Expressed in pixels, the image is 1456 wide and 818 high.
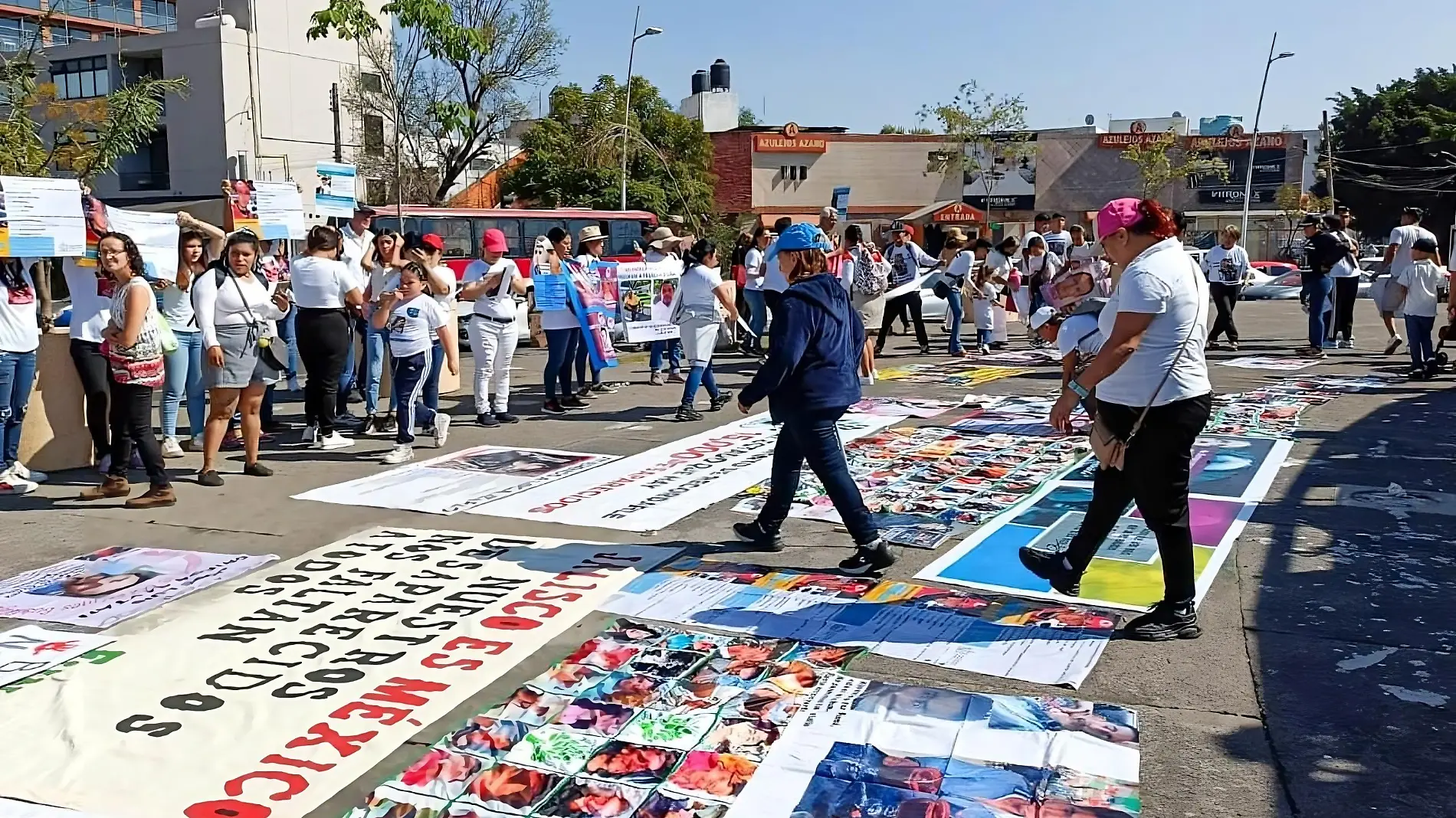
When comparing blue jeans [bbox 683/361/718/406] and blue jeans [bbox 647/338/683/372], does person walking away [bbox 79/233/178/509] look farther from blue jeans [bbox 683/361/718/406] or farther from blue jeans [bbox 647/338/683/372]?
blue jeans [bbox 647/338/683/372]

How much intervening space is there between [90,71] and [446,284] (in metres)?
48.8

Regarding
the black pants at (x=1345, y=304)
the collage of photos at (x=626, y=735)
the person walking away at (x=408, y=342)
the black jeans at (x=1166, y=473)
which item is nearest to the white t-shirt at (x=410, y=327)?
the person walking away at (x=408, y=342)

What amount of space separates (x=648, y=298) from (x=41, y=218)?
6.88m

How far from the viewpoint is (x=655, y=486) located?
7910 mm

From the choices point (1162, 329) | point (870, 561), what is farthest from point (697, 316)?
point (1162, 329)

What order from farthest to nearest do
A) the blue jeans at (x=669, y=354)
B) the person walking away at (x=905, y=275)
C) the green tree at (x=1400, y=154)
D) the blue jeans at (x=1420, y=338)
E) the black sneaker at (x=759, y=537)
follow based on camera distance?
the green tree at (x=1400, y=154), the person walking away at (x=905, y=275), the blue jeans at (x=669, y=354), the blue jeans at (x=1420, y=338), the black sneaker at (x=759, y=537)

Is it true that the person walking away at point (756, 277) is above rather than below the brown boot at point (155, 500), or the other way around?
above

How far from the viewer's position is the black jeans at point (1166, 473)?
4535mm

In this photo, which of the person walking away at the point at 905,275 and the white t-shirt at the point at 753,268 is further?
the person walking away at the point at 905,275

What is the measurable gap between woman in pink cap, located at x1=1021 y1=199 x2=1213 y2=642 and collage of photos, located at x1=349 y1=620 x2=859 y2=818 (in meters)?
1.29

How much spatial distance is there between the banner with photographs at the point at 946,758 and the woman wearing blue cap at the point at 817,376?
1490mm

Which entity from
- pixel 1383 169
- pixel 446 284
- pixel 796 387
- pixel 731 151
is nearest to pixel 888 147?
pixel 731 151

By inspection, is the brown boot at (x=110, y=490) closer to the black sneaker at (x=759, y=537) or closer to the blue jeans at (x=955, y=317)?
the black sneaker at (x=759, y=537)

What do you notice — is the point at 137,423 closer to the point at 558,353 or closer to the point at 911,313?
the point at 558,353
